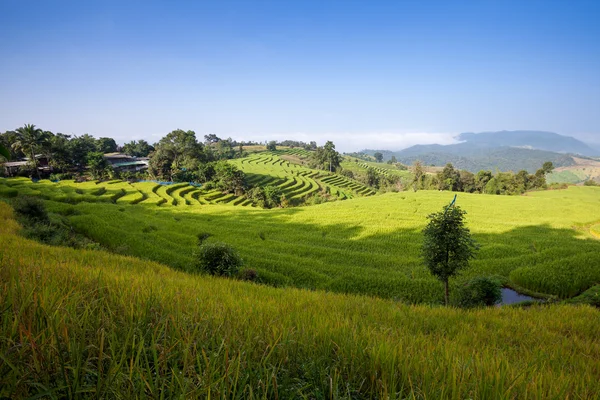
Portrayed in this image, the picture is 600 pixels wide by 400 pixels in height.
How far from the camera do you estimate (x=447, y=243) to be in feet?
39.2

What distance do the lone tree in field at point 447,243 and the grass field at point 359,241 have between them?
359 centimetres

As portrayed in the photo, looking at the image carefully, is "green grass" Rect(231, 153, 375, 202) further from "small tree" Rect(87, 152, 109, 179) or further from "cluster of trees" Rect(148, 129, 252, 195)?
"small tree" Rect(87, 152, 109, 179)

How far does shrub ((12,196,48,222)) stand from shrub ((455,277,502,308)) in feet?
89.8

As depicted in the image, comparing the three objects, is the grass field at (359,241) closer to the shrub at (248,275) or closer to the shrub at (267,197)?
the shrub at (248,275)

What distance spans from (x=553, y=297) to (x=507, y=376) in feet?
65.2

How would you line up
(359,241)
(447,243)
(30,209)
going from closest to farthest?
1. (447,243)
2. (30,209)
3. (359,241)

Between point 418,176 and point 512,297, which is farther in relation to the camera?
point 418,176

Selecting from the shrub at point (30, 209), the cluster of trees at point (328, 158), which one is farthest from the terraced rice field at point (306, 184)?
the shrub at point (30, 209)

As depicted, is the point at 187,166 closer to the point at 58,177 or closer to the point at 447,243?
the point at 58,177

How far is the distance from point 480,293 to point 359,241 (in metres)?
14.6

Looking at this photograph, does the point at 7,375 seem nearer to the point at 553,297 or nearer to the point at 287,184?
the point at 553,297

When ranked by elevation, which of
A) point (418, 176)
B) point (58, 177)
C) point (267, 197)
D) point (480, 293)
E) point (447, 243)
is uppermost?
point (58, 177)

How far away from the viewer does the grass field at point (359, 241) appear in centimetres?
1709

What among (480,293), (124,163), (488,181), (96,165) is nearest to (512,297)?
(480,293)
